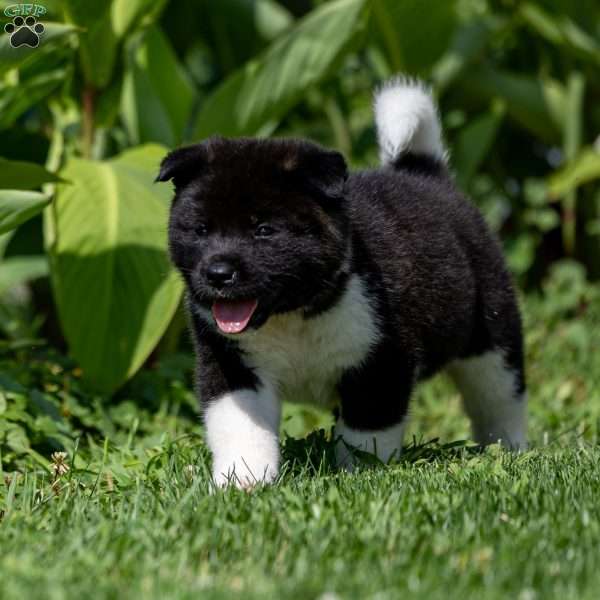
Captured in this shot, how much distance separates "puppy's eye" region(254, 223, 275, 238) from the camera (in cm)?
389

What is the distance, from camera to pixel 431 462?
433cm

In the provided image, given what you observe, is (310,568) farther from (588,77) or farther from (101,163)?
(588,77)

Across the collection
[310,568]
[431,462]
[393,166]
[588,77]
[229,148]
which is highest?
[229,148]

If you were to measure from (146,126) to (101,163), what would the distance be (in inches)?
31.9

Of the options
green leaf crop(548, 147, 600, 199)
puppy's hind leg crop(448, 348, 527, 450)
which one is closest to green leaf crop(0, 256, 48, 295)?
puppy's hind leg crop(448, 348, 527, 450)

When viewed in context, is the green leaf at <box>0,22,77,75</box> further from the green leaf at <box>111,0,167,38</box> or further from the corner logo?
the green leaf at <box>111,0,167,38</box>

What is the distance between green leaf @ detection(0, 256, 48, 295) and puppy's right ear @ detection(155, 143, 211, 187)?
2699mm

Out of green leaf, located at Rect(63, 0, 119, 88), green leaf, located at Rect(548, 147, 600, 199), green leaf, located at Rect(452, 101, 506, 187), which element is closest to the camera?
green leaf, located at Rect(63, 0, 119, 88)

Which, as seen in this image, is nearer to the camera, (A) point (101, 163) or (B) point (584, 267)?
(A) point (101, 163)

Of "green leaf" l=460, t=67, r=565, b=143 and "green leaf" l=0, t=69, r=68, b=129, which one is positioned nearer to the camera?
"green leaf" l=0, t=69, r=68, b=129

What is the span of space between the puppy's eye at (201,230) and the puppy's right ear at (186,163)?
0.20 metres

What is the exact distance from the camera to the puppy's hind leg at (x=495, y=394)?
16.9ft

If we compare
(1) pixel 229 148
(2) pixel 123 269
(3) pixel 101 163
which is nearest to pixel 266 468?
(1) pixel 229 148

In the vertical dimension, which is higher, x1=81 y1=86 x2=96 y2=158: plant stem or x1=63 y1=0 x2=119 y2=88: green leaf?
x1=63 y1=0 x2=119 y2=88: green leaf
